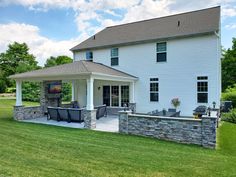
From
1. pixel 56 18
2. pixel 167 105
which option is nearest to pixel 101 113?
pixel 167 105

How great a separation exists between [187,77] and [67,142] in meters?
9.13

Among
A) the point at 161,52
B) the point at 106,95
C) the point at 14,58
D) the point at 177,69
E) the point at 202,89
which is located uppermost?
the point at 14,58

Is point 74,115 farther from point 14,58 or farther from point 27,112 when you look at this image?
point 14,58

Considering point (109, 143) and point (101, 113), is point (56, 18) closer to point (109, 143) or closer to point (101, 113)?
point (101, 113)

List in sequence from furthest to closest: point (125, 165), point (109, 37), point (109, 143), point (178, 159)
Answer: point (109, 37), point (109, 143), point (178, 159), point (125, 165)

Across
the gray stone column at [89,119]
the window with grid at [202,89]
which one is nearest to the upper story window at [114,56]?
the window with grid at [202,89]

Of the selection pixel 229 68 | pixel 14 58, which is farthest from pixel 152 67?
pixel 14 58

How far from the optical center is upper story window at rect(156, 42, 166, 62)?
14.2 m

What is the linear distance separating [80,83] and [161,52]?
7.69 meters

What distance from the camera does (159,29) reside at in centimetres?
1555

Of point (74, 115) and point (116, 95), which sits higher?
point (116, 95)

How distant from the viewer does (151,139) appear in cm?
840

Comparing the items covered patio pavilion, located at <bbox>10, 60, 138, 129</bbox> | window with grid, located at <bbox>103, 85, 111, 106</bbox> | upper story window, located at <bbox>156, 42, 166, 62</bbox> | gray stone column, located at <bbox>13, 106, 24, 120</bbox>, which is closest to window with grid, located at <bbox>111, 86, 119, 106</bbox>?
covered patio pavilion, located at <bbox>10, 60, 138, 129</bbox>

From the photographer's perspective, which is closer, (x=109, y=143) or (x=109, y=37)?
(x=109, y=143)
